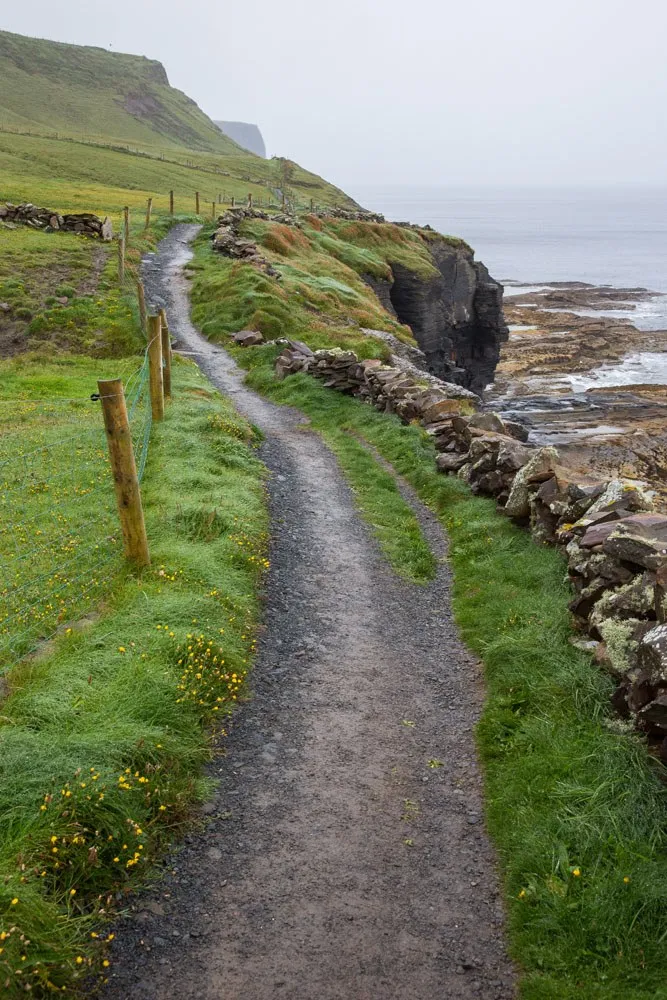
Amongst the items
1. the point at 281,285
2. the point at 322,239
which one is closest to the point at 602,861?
the point at 281,285

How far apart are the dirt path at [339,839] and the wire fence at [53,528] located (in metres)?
2.92

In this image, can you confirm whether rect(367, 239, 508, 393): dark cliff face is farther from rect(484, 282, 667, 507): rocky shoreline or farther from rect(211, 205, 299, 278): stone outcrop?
rect(211, 205, 299, 278): stone outcrop

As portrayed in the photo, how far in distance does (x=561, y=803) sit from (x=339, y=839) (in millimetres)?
2375

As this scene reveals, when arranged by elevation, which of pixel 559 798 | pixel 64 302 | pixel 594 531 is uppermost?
pixel 64 302

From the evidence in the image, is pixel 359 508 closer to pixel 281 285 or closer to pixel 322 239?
pixel 281 285

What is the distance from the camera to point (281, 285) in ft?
124

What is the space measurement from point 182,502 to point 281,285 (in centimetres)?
2663

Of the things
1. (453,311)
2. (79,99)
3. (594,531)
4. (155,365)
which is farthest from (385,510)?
(79,99)

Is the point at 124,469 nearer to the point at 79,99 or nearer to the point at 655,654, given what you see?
the point at 655,654

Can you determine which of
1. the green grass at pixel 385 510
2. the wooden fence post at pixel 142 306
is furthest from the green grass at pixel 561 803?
the wooden fence post at pixel 142 306

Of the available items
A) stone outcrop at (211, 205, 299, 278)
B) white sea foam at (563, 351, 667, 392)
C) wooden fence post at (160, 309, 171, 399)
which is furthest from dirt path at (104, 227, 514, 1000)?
white sea foam at (563, 351, 667, 392)

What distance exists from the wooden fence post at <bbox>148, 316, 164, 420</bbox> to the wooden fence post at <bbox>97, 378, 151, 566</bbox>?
726 cm

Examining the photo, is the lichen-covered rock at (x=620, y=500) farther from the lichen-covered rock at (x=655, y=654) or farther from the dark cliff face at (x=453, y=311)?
the dark cliff face at (x=453, y=311)

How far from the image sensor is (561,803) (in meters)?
7.49
